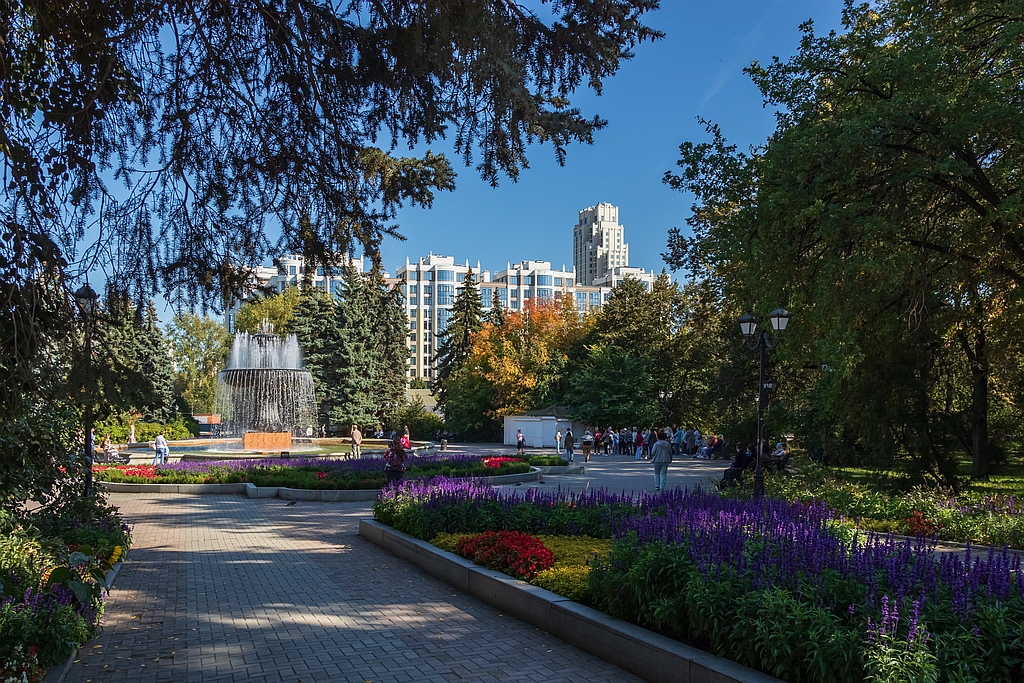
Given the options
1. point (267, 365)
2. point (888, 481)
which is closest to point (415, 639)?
point (888, 481)

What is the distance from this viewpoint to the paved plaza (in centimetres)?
611

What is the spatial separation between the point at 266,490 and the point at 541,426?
97.4 feet

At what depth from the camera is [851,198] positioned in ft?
47.1

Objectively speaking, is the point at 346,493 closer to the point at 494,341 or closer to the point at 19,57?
the point at 19,57

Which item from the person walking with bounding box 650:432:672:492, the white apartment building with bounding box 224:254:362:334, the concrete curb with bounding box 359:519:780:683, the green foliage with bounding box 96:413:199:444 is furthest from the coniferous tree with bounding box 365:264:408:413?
the white apartment building with bounding box 224:254:362:334

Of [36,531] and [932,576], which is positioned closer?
[932,576]

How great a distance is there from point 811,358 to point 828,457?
40.7 ft

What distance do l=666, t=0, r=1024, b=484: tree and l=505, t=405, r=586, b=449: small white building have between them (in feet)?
100

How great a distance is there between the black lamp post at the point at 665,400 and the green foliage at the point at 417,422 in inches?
661

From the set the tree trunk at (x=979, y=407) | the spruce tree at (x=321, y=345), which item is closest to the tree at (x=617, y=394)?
the spruce tree at (x=321, y=345)

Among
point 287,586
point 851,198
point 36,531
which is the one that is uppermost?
point 851,198

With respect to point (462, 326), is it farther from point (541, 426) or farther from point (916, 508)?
point (916, 508)

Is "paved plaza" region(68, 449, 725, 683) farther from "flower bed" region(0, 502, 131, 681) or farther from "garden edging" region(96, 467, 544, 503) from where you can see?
"garden edging" region(96, 467, 544, 503)

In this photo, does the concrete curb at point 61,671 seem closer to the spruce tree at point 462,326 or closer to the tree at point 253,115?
the tree at point 253,115
